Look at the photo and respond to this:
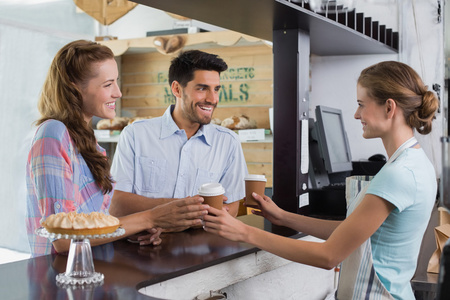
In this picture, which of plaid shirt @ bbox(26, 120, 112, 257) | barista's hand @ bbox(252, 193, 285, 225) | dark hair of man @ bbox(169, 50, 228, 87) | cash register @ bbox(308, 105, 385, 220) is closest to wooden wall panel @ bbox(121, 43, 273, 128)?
cash register @ bbox(308, 105, 385, 220)

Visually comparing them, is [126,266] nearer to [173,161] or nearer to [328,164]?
[173,161]

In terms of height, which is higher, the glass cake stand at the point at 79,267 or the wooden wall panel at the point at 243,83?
the wooden wall panel at the point at 243,83

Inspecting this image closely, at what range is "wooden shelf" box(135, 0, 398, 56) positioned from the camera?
260 centimetres

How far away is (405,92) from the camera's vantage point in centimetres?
196

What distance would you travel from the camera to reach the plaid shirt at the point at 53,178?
1967 millimetres

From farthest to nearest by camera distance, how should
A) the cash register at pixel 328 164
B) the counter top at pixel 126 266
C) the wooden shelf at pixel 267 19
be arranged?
the cash register at pixel 328 164 < the wooden shelf at pixel 267 19 < the counter top at pixel 126 266

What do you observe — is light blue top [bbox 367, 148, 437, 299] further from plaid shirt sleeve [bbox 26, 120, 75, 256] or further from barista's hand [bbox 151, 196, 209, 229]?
plaid shirt sleeve [bbox 26, 120, 75, 256]

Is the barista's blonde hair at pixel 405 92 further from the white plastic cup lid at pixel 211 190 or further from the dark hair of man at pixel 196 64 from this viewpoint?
the dark hair of man at pixel 196 64

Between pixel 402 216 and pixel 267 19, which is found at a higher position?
pixel 267 19

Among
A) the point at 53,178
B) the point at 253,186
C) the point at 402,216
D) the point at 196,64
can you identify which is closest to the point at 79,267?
the point at 53,178

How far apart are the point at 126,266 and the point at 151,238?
33 cm

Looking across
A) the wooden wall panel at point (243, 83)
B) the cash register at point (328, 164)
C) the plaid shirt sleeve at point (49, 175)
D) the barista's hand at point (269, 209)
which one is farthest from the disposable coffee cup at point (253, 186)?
the wooden wall panel at point (243, 83)

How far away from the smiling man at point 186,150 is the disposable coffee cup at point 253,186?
44 cm

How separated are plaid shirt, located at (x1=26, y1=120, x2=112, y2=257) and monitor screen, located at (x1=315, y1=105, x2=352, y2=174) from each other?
5.89 ft
